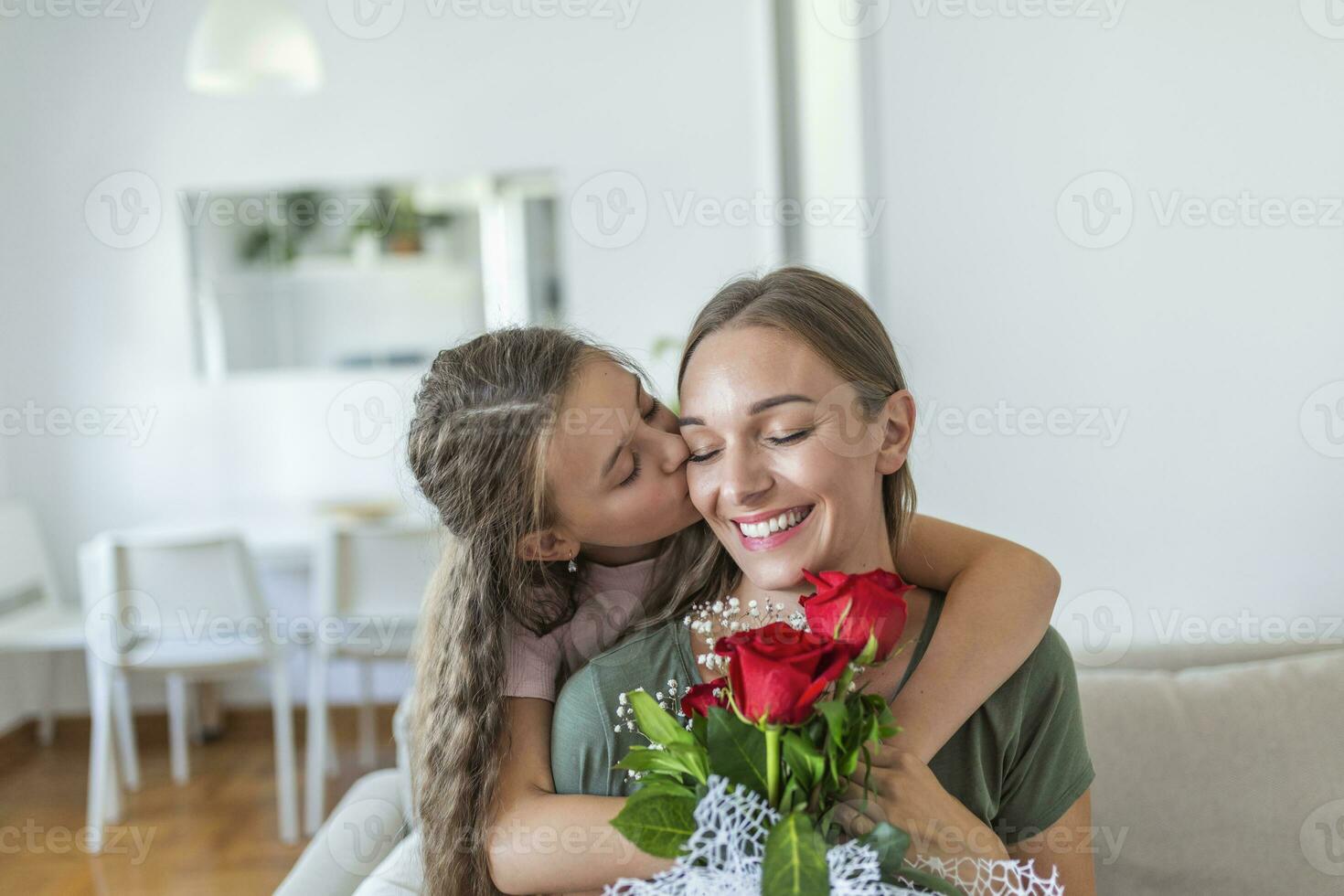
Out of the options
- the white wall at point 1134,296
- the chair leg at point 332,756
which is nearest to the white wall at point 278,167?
the chair leg at point 332,756

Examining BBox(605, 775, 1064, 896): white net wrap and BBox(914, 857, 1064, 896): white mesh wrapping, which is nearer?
BBox(605, 775, 1064, 896): white net wrap

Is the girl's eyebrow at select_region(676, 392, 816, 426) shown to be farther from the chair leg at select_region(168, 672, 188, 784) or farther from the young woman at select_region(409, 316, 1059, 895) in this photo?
the chair leg at select_region(168, 672, 188, 784)

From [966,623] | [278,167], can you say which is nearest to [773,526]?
[966,623]

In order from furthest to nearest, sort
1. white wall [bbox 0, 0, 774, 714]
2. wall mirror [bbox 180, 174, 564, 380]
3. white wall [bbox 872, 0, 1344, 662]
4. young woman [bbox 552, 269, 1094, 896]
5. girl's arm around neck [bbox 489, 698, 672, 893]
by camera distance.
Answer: wall mirror [bbox 180, 174, 564, 380] → white wall [bbox 0, 0, 774, 714] → white wall [bbox 872, 0, 1344, 662] → young woman [bbox 552, 269, 1094, 896] → girl's arm around neck [bbox 489, 698, 672, 893]

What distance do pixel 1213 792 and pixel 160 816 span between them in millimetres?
3224

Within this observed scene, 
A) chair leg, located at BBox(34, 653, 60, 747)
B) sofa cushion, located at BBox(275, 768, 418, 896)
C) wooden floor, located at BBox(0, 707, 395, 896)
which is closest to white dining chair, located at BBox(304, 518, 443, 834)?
wooden floor, located at BBox(0, 707, 395, 896)

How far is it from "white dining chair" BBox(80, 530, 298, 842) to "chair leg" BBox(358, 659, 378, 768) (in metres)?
0.48

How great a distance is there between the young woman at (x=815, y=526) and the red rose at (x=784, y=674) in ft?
0.96

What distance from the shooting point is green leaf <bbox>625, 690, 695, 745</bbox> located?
89cm

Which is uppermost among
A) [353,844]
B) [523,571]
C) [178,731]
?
[523,571]

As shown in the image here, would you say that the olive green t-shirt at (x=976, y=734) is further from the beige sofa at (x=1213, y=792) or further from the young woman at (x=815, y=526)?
the beige sofa at (x=1213, y=792)

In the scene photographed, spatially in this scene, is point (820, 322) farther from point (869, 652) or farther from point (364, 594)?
point (364, 594)

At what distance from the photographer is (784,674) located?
0.80m

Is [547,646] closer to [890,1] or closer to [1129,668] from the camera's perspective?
[1129,668]
